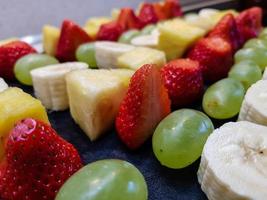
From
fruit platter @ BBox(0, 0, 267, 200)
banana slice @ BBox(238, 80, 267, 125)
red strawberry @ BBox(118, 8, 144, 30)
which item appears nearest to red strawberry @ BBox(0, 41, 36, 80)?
fruit platter @ BBox(0, 0, 267, 200)

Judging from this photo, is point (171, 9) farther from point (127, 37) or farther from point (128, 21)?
point (127, 37)

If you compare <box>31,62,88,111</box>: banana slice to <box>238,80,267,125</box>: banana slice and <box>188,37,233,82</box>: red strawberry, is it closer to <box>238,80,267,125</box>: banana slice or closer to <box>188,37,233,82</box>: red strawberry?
<box>188,37,233,82</box>: red strawberry

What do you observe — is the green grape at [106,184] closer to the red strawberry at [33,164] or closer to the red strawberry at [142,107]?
the red strawberry at [33,164]

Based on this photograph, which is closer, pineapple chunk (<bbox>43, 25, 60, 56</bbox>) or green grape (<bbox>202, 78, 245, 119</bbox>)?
green grape (<bbox>202, 78, 245, 119</bbox>)

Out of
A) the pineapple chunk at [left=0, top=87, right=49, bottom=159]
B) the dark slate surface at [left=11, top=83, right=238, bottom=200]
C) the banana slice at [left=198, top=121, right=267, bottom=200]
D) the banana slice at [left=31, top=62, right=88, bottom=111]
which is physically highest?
the pineapple chunk at [left=0, top=87, right=49, bottom=159]

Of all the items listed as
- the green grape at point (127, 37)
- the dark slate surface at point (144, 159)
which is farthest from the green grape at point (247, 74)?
the green grape at point (127, 37)

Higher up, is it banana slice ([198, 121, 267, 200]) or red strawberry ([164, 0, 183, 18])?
banana slice ([198, 121, 267, 200])
